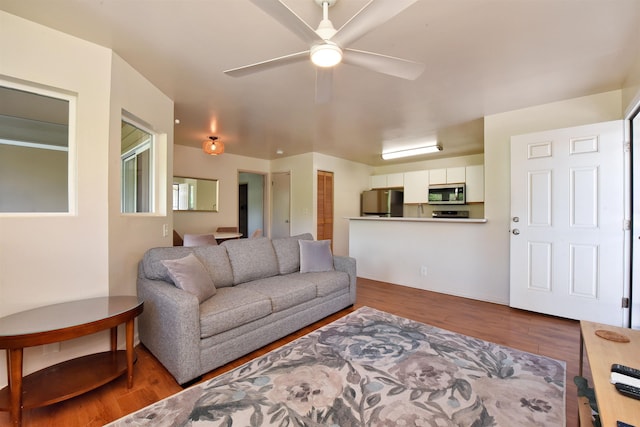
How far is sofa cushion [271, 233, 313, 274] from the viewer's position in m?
3.11

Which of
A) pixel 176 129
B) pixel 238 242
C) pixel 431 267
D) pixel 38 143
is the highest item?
pixel 176 129

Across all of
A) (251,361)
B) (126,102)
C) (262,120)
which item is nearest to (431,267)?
(251,361)

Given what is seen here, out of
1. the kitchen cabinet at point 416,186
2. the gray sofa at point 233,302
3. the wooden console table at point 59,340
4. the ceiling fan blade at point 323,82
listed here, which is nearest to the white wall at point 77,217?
the wooden console table at point 59,340

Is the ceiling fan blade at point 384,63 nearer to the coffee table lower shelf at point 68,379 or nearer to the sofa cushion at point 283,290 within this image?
the sofa cushion at point 283,290

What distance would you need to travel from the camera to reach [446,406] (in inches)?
→ 62.5

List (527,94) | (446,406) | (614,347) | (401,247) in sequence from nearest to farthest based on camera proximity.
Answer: (614,347)
(446,406)
(527,94)
(401,247)

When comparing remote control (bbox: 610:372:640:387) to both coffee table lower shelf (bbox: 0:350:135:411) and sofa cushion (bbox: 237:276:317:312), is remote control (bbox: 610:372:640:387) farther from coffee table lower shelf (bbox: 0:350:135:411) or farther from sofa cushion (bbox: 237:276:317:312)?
coffee table lower shelf (bbox: 0:350:135:411)

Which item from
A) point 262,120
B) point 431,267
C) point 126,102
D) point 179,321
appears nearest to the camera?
point 179,321

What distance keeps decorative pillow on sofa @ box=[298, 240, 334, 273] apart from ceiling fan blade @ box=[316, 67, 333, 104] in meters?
1.70

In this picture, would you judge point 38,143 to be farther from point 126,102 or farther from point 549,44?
point 549,44

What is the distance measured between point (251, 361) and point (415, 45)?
2657mm

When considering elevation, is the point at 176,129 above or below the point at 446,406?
above

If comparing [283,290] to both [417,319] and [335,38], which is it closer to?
[417,319]

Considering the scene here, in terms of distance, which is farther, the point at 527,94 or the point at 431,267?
the point at 431,267
